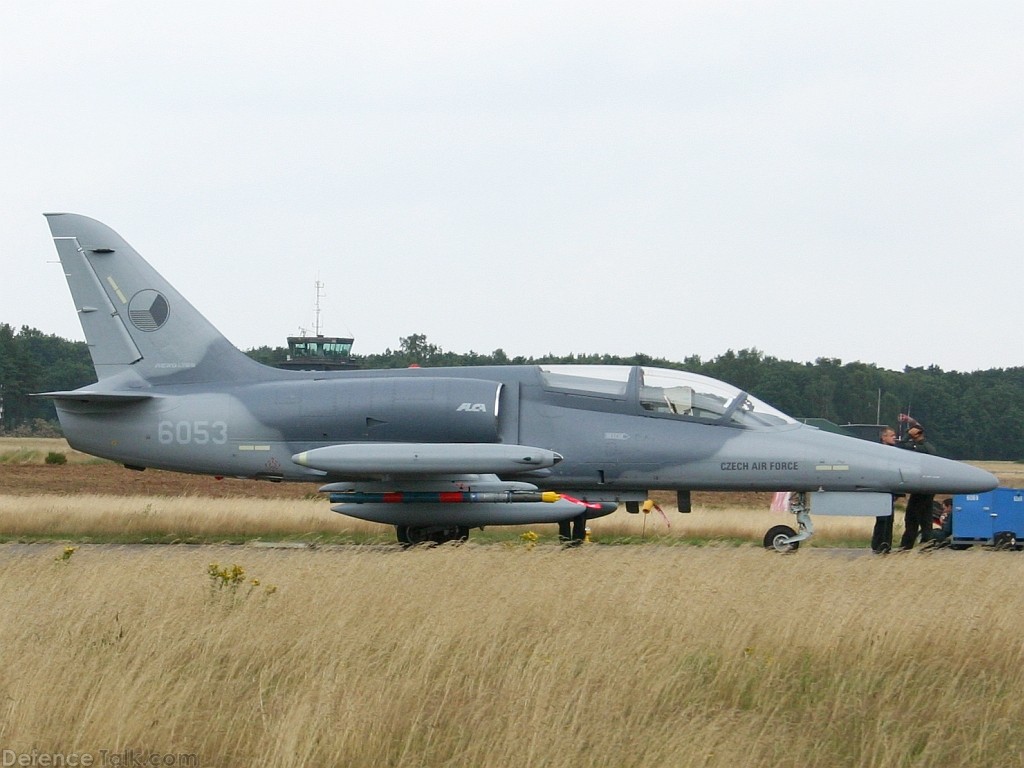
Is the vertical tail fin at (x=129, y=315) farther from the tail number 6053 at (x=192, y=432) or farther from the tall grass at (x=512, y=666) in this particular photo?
the tall grass at (x=512, y=666)

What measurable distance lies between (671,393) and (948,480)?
3.55 meters

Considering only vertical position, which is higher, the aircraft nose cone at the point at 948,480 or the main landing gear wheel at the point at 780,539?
the aircraft nose cone at the point at 948,480

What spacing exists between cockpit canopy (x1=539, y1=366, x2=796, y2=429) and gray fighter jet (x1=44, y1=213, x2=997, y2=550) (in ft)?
0.06

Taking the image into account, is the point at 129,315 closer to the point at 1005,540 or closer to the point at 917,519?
the point at 917,519

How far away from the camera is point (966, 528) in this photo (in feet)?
52.7

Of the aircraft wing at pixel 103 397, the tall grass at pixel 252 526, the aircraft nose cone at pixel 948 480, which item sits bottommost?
the tall grass at pixel 252 526

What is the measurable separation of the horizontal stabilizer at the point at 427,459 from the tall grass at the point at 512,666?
402 cm

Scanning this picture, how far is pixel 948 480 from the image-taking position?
13.8 meters

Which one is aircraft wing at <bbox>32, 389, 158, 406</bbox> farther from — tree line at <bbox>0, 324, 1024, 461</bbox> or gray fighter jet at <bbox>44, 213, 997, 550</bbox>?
tree line at <bbox>0, 324, 1024, 461</bbox>

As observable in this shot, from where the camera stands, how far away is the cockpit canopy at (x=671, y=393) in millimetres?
14555

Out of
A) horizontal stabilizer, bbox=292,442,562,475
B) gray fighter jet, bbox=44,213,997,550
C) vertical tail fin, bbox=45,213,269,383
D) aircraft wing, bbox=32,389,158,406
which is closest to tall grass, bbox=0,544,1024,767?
horizontal stabilizer, bbox=292,442,562,475

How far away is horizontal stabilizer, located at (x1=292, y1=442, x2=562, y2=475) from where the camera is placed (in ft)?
43.6

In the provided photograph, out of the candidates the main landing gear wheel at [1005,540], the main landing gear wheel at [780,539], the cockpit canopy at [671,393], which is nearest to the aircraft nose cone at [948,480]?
the main landing gear wheel at [780,539]

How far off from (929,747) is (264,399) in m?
11.2
